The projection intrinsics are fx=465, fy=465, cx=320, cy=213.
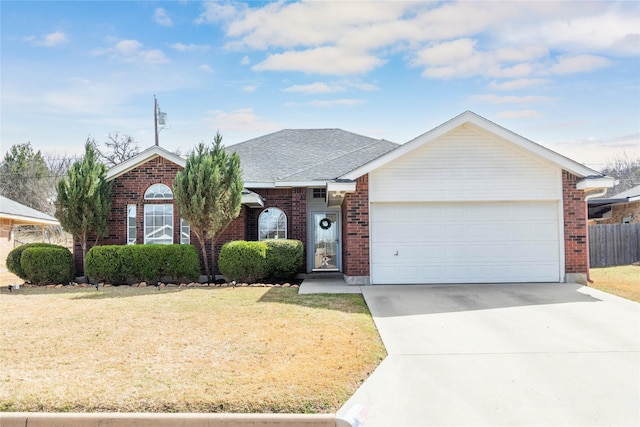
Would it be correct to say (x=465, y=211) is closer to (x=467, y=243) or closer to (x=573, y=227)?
(x=467, y=243)

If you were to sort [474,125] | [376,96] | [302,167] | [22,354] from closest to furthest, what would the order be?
[22,354]
[474,125]
[376,96]
[302,167]

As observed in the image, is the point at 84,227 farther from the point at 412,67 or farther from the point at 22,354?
the point at 412,67

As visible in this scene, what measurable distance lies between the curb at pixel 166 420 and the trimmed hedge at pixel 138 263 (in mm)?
9320

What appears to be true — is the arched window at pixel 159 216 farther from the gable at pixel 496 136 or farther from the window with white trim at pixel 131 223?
the gable at pixel 496 136

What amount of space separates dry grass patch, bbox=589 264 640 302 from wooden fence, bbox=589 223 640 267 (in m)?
1.39

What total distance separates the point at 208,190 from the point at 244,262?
2303 millimetres

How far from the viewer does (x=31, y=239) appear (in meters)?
32.8

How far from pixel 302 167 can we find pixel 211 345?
425 inches

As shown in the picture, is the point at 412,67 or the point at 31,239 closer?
the point at 412,67

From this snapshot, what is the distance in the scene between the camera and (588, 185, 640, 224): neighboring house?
804 inches

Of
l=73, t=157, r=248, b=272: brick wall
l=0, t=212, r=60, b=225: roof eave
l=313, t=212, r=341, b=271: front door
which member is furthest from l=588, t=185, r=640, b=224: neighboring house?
l=0, t=212, r=60, b=225: roof eave

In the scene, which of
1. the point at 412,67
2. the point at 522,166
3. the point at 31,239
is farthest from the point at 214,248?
the point at 31,239

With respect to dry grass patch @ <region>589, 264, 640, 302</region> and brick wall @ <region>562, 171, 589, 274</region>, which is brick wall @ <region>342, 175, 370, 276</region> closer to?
brick wall @ <region>562, 171, 589, 274</region>

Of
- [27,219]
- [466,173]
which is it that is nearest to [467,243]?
[466,173]
